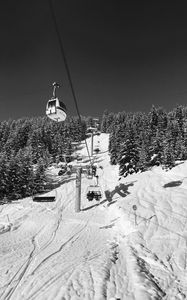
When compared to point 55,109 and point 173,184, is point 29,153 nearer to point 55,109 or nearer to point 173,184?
point 173,184

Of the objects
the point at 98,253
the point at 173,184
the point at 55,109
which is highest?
the point at 55,109

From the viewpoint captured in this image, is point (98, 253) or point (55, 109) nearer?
point (55, 109)

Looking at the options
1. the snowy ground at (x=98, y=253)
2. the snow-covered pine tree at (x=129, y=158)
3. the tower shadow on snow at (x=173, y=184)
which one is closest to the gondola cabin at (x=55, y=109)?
the snowy ground at (x=98, y=253)

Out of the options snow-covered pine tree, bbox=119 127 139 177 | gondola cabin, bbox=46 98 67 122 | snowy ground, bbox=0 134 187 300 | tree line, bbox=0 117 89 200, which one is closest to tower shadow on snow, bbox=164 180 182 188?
snowy ground, bbox=0 134 187 300

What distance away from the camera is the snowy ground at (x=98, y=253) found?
243 inches

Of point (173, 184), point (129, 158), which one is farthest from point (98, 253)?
point (129, 158)

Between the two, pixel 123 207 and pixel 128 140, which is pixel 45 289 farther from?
pixel 128 140

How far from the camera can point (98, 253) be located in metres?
9.27

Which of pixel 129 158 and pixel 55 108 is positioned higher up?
pixel 55 108

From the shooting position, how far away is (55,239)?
11180 mm

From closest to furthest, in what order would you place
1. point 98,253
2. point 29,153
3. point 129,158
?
point 98,253, point 129,158, point 29,153

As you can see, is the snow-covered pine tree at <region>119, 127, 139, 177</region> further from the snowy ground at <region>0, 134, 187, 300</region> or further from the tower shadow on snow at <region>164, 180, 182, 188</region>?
the snowy ground at <region>0, 134, 187, 300</region>

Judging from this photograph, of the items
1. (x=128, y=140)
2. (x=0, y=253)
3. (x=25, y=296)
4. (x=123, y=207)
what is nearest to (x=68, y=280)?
(x=25, y=296)

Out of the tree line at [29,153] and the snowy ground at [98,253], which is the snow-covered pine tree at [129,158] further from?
the snowy ground at [98,253]
